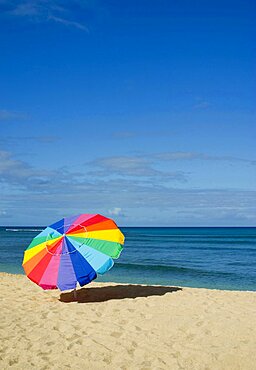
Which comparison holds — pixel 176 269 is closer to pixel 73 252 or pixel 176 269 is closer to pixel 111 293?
pixel 111 293

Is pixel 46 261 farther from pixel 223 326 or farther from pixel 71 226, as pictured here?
pixel 223 326

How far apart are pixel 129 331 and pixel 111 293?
4.05 meters

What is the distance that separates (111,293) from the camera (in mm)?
11477

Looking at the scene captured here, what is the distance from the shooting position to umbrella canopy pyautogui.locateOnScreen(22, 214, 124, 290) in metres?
9.47

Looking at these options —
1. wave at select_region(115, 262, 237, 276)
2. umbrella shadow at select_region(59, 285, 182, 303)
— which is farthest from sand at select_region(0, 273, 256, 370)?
wave at select_region(115, 262, 237, 276)

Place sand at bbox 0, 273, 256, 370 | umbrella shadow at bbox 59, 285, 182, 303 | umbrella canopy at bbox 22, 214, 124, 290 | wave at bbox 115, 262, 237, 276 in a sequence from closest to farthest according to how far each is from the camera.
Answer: sand at bbox 0, 273, 256, 370
umbrella canopy at bbox 22, 214, 124, 290
umbrella shadow at bbox 59, 285, 182, 303
wave at bbox 115, 262, 237, 276

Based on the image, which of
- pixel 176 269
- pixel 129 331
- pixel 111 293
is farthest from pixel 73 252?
pixel 176 269

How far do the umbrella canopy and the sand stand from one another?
2.42 feet

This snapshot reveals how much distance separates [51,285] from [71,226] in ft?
5.50

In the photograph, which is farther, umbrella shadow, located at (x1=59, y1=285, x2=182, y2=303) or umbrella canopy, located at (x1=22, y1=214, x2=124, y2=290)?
umbrella shadow, located at (x1=59, y1=285, x2=182, y2=303)

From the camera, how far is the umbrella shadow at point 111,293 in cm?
1072

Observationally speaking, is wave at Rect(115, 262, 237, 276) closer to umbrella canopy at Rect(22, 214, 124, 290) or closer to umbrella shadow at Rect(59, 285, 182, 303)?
umbrella shadow at Rect(59, 285, 182, 303)

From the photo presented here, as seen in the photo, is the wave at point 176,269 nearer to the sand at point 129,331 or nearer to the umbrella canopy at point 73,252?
the sand at point 129,331

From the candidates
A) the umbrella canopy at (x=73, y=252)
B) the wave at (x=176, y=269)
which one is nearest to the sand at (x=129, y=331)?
the umbrella canopy at (x=73, y=252)
